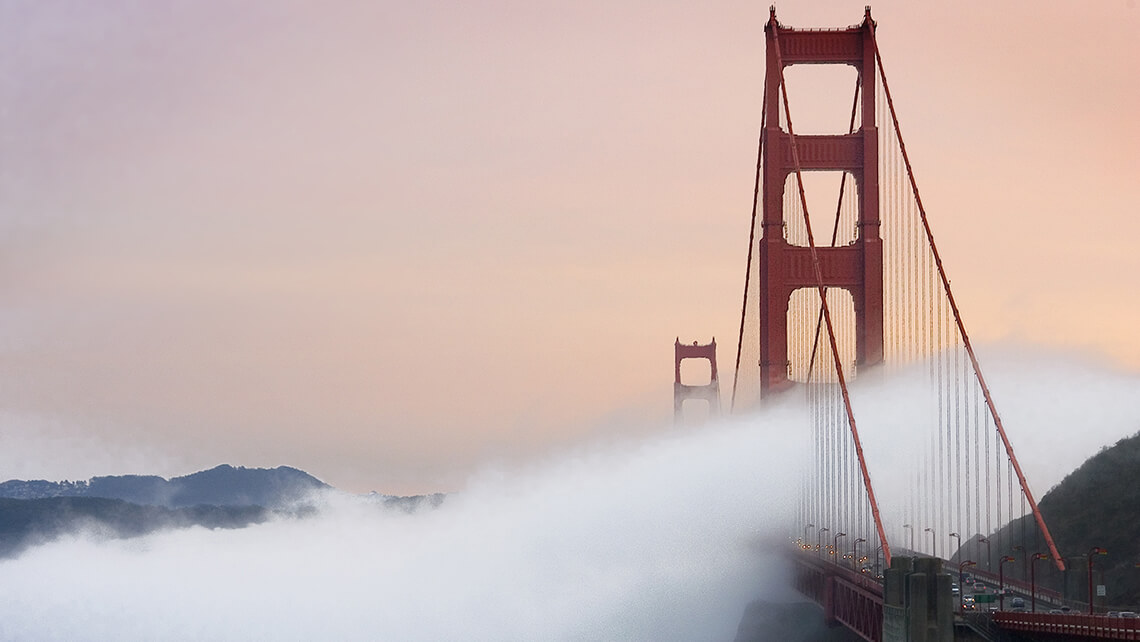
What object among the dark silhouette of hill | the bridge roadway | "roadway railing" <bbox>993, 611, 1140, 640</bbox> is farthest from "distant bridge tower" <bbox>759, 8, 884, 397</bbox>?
"roadway railing" <bbox>993, 611, 1140, 640</bbox>

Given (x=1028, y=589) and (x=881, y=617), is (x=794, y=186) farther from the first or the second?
(x=881, y=617)

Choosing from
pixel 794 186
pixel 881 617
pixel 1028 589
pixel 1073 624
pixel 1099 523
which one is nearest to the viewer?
pixel 1073 624

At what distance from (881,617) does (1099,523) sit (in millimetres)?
65053

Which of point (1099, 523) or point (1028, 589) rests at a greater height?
point (1099, 523)

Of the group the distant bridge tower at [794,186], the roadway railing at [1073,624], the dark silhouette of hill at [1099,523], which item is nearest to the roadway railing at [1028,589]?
the roadway railing at [1073,624]

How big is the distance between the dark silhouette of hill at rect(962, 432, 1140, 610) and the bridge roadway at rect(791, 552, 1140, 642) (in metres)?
25.7

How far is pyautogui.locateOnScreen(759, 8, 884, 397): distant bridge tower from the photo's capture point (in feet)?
357

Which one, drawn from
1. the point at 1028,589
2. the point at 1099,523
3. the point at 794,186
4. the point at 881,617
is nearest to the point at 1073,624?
the point at 881,617

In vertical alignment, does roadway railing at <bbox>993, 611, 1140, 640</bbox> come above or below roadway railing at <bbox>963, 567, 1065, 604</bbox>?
below

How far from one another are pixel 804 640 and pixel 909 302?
19.9 m

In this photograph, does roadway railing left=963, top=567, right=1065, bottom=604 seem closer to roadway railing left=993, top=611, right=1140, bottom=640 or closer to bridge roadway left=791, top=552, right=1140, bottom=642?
bridge roadway left=791, top=552, right=1140, bottom=642

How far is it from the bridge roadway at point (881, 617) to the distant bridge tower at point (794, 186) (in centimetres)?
1152

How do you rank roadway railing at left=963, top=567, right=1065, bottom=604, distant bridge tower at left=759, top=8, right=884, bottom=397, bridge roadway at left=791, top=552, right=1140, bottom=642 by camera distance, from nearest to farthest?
bridge roadway at left=791, top=552, right=1140, bottom=642
roadway railing at left=963, top=567, right=1065, bottom=604
distant bridge tower at left=759, top=8, right=884, bottom=397

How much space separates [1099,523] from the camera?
477ft
